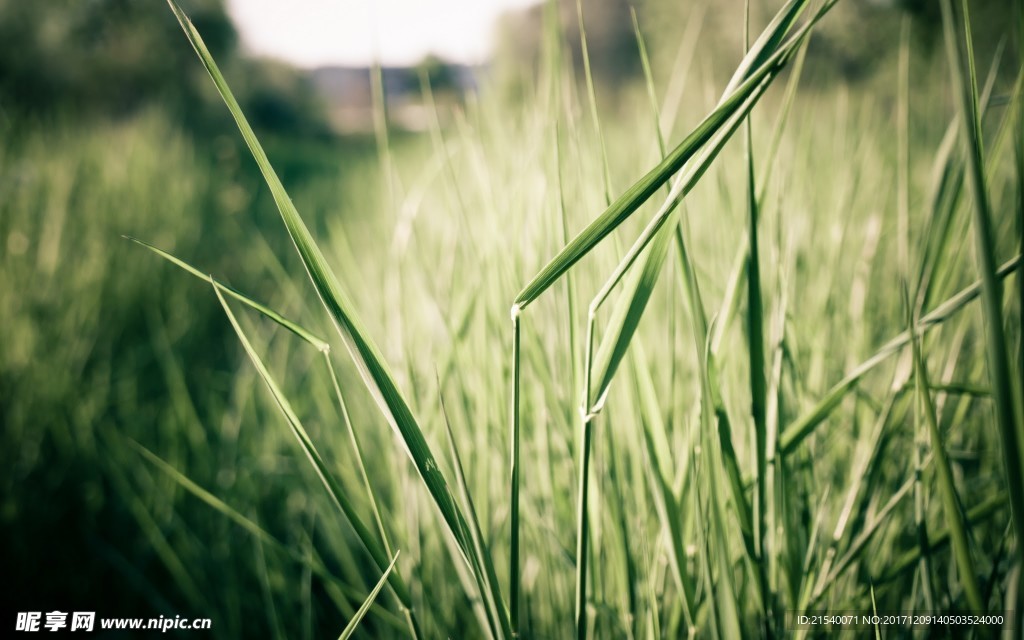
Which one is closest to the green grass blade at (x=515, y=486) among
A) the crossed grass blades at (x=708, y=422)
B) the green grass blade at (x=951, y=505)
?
the crossed grass blades at (x=708, y=422)

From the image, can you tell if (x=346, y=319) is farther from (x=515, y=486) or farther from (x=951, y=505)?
(x=951, y=505)

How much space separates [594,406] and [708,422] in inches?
3.2

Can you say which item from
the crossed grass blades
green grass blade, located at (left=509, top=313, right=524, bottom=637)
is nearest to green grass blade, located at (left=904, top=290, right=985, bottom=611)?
the crossed grass blades

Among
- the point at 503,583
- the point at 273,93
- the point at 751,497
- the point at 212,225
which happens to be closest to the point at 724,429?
the point at 751,497

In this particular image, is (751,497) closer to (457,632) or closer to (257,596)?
(457,632)

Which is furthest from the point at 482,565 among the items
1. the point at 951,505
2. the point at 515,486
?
the point at 951,505

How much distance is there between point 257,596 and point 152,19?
3.24 meters

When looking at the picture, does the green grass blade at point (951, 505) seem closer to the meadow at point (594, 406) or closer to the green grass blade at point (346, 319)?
the meadow at point (594, 406)

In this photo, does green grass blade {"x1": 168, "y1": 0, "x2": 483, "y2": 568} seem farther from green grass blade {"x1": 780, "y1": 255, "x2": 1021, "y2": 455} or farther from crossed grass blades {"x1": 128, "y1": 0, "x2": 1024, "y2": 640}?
green grass blade {"x1": 780, "y1": 255, "x2": 1021, "y2": 455}

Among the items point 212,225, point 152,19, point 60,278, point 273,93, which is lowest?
point 60,278

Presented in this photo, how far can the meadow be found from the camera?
0.62ft

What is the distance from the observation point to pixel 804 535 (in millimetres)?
317

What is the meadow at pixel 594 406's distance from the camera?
189 millimetres

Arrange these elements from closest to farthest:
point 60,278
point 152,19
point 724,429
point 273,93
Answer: point 724,429, point 60,278, point 152,19, point 273,93
